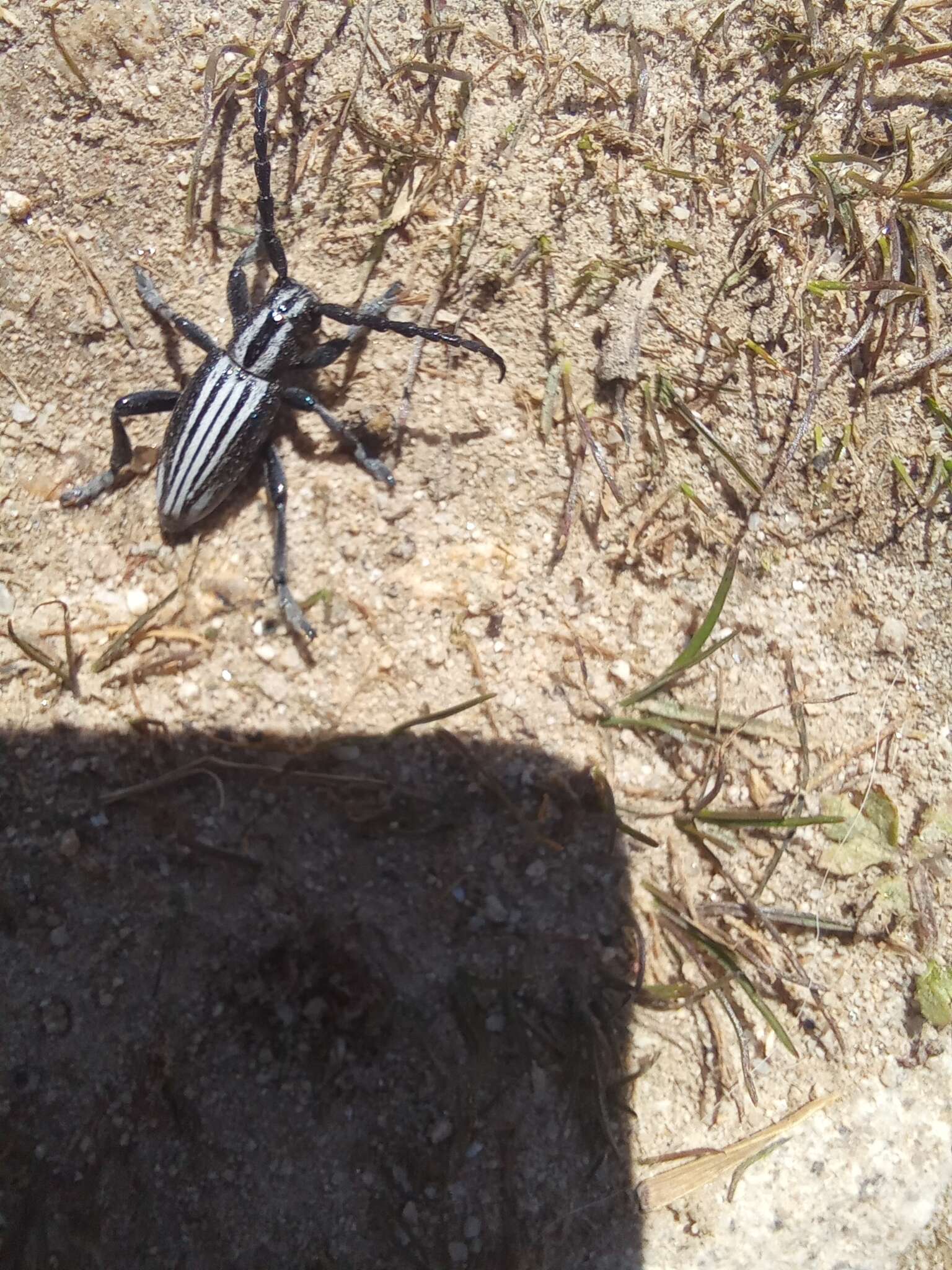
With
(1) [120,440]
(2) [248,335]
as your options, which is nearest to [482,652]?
(2) [248,335]

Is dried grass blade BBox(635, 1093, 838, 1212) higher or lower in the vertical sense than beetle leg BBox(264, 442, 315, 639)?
lower

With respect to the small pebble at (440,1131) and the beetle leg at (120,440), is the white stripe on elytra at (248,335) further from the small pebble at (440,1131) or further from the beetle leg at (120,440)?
the small pebble at (440,1131)

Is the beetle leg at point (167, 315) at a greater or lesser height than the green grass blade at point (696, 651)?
greater

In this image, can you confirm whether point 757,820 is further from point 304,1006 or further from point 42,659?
point 42,659

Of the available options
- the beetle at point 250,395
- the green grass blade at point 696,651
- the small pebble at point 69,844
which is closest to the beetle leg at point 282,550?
the beetle at point 250,395

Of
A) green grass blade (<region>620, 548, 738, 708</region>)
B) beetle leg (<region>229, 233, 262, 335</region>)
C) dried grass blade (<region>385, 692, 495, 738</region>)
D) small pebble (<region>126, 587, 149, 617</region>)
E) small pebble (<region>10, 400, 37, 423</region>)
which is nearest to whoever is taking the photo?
dried grass blade (<region>385, 692, 495, 738</region>)

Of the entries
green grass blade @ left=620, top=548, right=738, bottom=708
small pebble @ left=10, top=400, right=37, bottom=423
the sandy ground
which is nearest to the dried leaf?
the sandy ground

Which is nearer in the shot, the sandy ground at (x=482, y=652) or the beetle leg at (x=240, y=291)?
the sandy ground at (x=482, y=652)

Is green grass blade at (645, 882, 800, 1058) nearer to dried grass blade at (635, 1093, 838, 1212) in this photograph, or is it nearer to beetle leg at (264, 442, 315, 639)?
dried grass blade at (635, 1093, 838, 1212)
